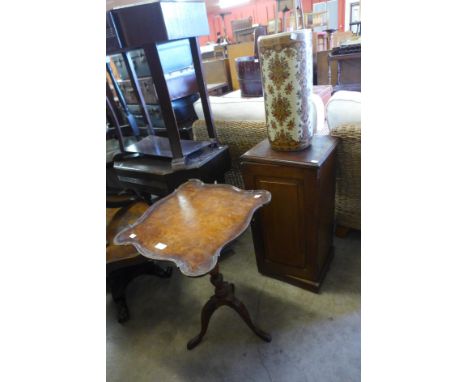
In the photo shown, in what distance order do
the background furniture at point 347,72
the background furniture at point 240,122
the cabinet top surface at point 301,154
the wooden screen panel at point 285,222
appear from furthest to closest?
the background furniture at point 347,72
the background furniture at point 240,122
the wooden screen panel at point 285,222
the cabinet top surface at point 301,154

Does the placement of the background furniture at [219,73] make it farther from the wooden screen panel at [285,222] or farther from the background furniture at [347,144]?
the wooden screen panel at [285,222]

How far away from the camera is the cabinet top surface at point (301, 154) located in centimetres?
106

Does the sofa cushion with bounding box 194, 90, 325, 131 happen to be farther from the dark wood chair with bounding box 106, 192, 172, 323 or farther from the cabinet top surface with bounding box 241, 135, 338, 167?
the dark wood chair with bounding box 106, 192, 172, 323

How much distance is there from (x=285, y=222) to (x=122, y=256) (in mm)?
753

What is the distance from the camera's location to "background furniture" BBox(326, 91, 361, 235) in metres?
1.25

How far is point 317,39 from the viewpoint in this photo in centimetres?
322

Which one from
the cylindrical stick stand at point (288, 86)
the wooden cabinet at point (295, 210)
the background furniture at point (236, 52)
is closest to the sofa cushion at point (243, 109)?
the wooden cabinet at point (295, 210)

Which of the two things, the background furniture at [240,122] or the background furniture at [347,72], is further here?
the background furniture at [347,72]

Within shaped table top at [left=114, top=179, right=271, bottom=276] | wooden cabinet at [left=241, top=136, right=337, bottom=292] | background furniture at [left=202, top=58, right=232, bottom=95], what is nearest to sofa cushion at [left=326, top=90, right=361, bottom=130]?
wooden cabinet at [left=241, top=136, right=337, bottom=292]

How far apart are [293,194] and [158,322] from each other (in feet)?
3.09

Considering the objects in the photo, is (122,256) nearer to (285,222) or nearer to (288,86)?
(285,222)

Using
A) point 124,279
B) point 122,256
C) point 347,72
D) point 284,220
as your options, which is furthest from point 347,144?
point 347,72
